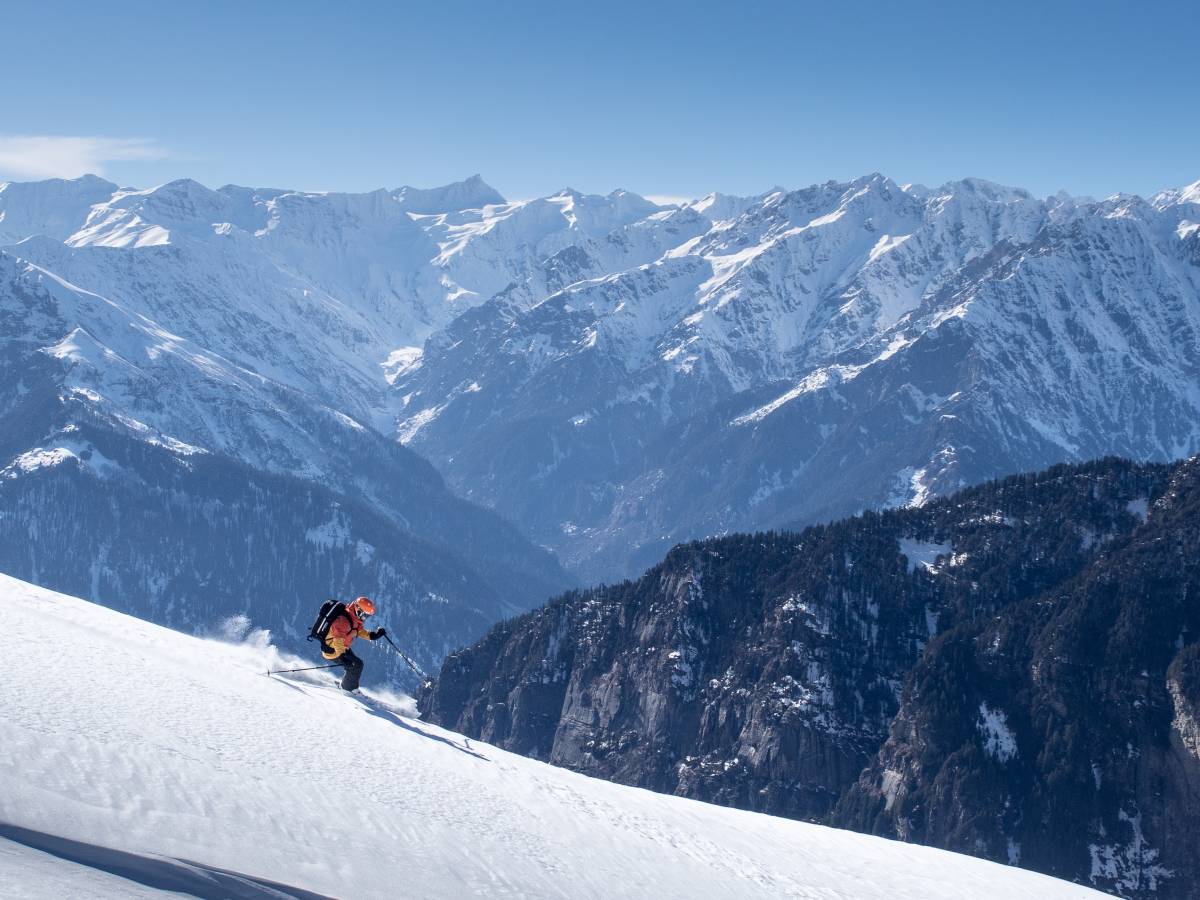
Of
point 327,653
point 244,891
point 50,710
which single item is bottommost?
point 244,891

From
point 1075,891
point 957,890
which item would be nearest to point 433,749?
point 957,890

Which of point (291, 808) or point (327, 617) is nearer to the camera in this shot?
point (291, 808)

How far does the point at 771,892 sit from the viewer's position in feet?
189

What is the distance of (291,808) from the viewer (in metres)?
46.6

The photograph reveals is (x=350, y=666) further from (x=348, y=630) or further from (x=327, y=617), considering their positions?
(x=327, y=617)

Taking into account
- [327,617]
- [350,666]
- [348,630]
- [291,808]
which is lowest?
[291,808]

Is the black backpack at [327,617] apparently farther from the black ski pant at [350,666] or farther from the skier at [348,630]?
the black ski pant at [350,666]

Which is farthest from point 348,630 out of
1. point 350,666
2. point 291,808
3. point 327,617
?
point 291,808

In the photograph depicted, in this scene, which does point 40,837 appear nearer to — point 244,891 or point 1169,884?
point 244,891

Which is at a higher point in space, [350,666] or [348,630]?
[348,630]

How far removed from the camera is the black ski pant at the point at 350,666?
185 feet

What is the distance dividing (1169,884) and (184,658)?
170 meters

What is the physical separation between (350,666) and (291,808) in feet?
36.0

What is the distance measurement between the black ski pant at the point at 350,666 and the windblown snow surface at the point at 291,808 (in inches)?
43.2
